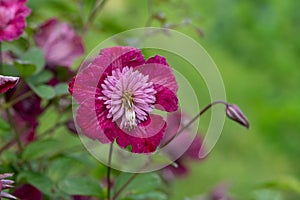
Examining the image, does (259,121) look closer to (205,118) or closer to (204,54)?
(205,118)

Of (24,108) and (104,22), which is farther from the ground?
(104,22)

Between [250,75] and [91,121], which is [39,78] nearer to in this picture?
[91,121]

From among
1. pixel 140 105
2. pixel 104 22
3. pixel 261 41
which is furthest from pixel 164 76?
pixel 261 41

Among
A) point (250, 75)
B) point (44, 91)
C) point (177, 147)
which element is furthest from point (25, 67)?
point (250, 75)

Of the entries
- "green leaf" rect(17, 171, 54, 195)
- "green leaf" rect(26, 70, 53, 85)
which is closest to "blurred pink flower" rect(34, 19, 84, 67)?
"green leaf" rect(26, 70, 53, 85)

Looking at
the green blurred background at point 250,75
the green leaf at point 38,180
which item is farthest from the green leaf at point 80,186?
the green blurred background at point 250,75

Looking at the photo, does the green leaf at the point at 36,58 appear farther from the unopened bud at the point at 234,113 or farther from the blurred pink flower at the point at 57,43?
the unopened bud at the point at 234,113

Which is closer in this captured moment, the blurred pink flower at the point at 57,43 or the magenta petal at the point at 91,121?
the magenta petal at the point at 91,121
